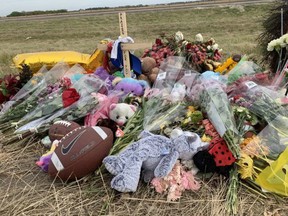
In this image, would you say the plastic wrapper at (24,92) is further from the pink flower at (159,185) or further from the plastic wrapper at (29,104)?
the pink flower at (159,185)

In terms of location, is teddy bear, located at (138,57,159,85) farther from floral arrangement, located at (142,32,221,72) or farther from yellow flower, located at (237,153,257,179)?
yellow flower, located at (237,153,257,179)

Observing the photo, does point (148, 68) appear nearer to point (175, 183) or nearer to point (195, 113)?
point (195, 113)

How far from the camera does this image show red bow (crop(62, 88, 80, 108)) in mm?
3547

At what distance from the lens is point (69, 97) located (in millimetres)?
3572

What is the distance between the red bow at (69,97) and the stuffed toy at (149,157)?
3.38 feet

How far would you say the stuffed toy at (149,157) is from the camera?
2531 mm

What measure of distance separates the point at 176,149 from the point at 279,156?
2.33 feet

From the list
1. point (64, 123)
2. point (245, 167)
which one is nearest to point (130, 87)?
point (64, 123)

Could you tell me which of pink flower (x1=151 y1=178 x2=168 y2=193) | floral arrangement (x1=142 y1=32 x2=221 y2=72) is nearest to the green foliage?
floral arrangement (x1=142 y1=32 x2=221 y2=72)

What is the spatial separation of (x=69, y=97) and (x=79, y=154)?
3.37 feet

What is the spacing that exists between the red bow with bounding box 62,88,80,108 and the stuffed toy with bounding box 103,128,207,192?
103cm

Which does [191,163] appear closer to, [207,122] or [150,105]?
[207,122]

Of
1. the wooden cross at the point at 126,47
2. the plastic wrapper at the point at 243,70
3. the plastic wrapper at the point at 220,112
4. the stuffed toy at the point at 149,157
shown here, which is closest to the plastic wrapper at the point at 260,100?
the plastic wrapper at the point at 220,112

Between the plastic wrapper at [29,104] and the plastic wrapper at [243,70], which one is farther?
the plastic wrapper at [243,70]
